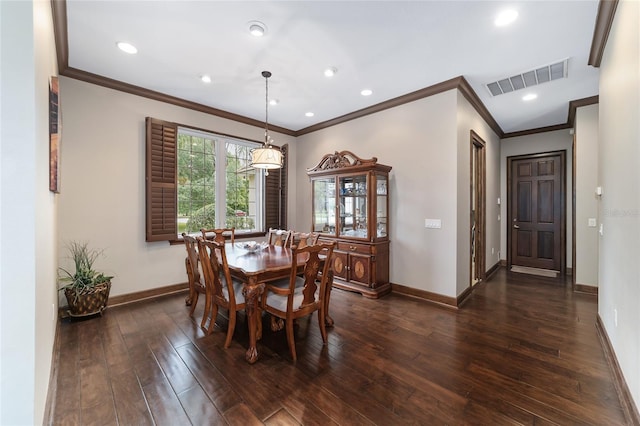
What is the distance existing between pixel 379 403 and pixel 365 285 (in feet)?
6.98

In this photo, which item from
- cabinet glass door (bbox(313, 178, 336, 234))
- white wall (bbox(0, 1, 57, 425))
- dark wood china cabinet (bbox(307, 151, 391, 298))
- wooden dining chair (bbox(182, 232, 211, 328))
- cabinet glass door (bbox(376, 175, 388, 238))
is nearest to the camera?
white wall (bbox(0, 1, 57, 425))

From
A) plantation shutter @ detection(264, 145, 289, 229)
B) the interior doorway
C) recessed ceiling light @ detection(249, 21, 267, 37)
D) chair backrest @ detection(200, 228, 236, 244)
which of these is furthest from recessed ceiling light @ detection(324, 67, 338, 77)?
the interior doorway

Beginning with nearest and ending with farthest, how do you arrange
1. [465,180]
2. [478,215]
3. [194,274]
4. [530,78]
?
1. [194,274]
2. [530,78]
3. [465,180]
4. [478,215]

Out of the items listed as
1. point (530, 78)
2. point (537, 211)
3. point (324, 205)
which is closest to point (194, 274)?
point (324, 205)

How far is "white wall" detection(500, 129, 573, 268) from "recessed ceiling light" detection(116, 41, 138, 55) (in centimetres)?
654

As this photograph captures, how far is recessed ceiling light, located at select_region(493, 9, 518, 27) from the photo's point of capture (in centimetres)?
222

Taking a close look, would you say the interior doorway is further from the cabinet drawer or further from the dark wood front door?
the cabinet drawer

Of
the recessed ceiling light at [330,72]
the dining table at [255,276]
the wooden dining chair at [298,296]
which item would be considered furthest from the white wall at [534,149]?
the wooden dining chair at [298,296]

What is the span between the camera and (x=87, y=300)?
2.99 meters

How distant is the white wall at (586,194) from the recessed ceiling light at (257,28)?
4694 mm

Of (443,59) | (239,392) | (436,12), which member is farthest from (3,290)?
(443,59)

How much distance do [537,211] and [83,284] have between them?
748cm

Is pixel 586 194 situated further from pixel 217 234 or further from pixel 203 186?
pixel 203 186

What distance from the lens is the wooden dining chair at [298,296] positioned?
223 cm
